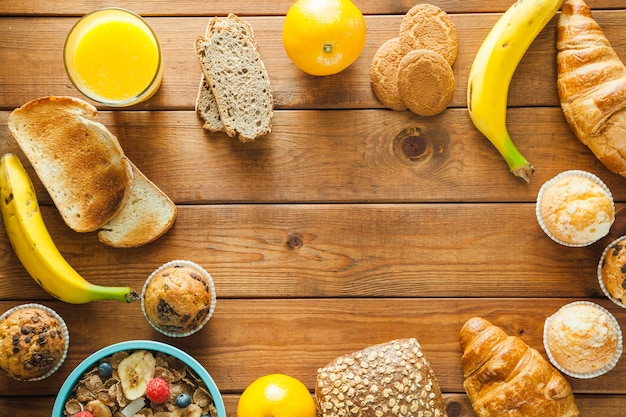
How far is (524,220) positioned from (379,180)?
1.34ft

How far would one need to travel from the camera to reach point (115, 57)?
5.36 feet

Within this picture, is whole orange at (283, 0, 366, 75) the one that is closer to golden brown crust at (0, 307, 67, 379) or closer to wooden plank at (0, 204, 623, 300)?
wooden plank at (0, 204, 623, 300)

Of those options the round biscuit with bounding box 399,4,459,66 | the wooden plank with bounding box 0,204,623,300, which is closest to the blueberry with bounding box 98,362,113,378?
the wooden plank with bounding box 0,204,623,300

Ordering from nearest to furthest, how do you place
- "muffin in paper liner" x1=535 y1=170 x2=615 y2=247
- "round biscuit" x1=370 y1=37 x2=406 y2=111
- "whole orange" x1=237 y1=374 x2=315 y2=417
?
"whole orange" x1=237 y1=374 x2=315 y2=417 < "muffin in paper liner" x1=535 y1=170 x2=615 y2=247 < "round biscuit" x1=370 y1=37 x2=406 y2=111

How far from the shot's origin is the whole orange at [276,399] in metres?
1.52

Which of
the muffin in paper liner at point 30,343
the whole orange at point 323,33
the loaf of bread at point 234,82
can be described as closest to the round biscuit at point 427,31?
the whole orange at point 323,33

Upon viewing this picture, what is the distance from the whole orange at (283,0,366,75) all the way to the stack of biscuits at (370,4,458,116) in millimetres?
118

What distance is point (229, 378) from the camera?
172 cm

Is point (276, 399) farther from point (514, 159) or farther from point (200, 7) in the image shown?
point (200, 7)

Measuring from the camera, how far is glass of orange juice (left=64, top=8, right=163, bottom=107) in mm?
1626

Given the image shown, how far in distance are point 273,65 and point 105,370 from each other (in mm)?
896

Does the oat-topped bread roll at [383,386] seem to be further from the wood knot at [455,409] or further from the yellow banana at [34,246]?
the yellow banana at [34,246]

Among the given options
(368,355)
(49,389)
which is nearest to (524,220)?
(368,355)

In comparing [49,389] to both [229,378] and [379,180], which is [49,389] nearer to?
[229,378]
